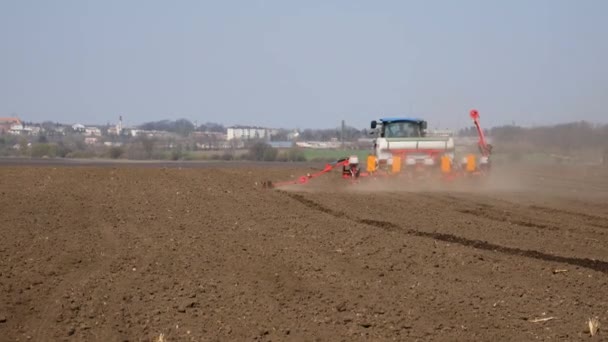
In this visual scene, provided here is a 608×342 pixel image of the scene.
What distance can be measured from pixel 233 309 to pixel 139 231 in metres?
4.92

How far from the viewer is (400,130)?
85.4 ft

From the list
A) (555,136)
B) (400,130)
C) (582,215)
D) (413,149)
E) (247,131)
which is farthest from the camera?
(247,131)

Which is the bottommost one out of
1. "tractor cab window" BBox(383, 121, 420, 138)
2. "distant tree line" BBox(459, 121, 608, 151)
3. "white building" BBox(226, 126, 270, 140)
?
"white building" BBox(226, 126, 270, 140)

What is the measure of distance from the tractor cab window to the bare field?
345 inches

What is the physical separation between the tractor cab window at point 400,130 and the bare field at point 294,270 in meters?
8.76

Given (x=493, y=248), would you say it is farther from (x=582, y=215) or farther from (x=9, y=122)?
(x=9, y=122)

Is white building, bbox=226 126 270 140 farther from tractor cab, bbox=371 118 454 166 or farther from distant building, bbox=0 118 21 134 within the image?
tractor cab, bbox=371 118 454 166

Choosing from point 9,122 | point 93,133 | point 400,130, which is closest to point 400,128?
point 400,130

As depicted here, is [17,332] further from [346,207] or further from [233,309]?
[346,207]

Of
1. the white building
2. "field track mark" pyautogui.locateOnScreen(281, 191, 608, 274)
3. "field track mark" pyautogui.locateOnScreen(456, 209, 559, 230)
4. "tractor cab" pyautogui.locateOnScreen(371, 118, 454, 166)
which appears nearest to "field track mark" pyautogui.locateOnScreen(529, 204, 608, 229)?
"field track mark" pyautogui.locateOnScreen(456, 209, 559, 230)

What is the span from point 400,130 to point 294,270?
1732 cm

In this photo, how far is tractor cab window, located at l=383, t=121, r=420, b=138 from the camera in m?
26.0

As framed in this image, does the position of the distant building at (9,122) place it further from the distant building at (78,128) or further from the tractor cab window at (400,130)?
the tractor cab window at (400,130)

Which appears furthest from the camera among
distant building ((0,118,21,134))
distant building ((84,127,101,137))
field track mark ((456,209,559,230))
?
distant building ((0,118,21,134))
